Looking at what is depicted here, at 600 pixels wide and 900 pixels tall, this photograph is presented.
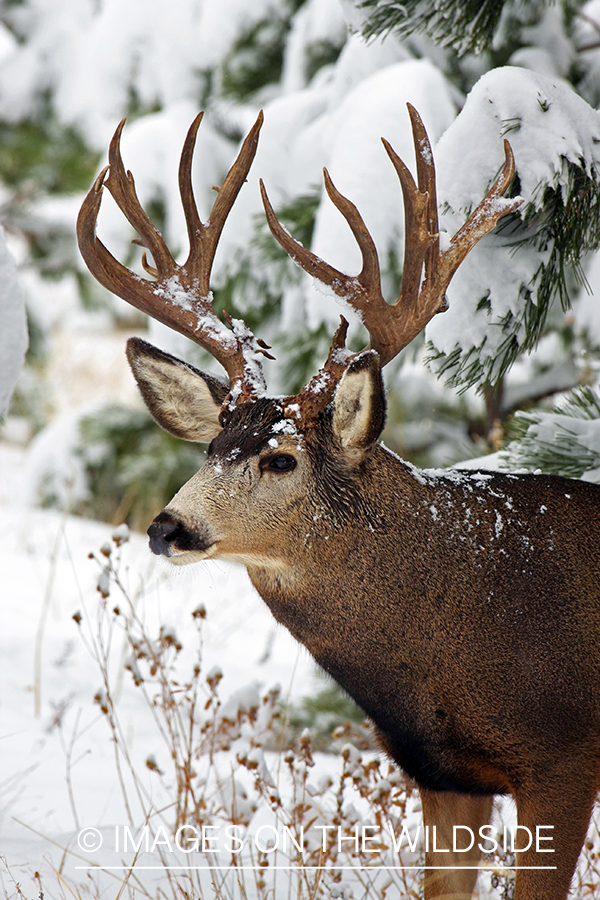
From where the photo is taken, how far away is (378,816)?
281 cm

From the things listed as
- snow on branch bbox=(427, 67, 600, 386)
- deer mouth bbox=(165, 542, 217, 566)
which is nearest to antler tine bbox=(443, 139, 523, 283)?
snow on branch bbox=(427, 67, 600, 386)

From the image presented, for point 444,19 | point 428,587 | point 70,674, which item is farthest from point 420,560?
point 70,674

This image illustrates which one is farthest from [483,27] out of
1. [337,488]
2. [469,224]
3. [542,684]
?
[542,684]

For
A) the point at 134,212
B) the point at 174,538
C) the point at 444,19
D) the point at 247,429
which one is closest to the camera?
the point at 174,538

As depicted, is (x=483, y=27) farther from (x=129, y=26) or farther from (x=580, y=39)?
(x=129, y=26)

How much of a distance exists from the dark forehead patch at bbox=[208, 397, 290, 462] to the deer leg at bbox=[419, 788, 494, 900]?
105 centimetres

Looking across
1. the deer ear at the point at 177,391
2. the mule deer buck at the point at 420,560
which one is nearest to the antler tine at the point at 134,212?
the mule deer buck at the point at 420,560

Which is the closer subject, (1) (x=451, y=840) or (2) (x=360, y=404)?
(2) (x=360, y=404)

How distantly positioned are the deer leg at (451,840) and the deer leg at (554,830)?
0.34 meters

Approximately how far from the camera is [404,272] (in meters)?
2.50

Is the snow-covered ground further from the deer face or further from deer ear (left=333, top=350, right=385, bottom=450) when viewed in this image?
deer ear (left=333, top=350, right=385, bottom=450)

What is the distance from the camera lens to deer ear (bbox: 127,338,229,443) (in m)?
2.74

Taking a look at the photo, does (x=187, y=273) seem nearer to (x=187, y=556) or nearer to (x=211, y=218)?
(x=211, y=218)

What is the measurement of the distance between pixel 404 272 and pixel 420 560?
0.79 m
